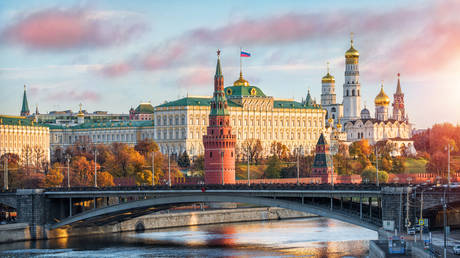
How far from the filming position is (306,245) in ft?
280

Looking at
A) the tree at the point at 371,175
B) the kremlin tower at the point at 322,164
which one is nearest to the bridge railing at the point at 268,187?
the kremlin tower at the point at 322,164

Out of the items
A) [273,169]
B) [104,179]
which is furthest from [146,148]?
[104,179]

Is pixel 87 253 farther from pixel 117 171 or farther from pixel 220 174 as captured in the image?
pixel 117 171

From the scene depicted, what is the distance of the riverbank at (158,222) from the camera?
94.1 metres

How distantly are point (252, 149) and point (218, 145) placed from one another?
193 ft

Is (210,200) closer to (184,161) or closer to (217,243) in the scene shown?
(217,243)

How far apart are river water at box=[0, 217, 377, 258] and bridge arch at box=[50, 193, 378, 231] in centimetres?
246

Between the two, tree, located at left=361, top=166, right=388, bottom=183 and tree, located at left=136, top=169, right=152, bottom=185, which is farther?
tree, located at left=361, top=166, right=388, bottom=183

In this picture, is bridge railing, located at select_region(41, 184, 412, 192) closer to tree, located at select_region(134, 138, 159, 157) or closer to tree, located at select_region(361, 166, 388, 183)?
tree, located at select_region(361, 166, 388, 183)

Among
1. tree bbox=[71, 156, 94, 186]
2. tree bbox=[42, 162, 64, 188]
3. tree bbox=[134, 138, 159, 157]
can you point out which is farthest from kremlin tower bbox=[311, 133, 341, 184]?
tree bbox=[42, 162, 64, 188]

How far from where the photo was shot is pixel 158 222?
349 feet

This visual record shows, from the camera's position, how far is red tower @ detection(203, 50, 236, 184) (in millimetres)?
127750

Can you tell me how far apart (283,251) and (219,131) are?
163 ft

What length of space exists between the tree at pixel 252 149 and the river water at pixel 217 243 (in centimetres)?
7120
